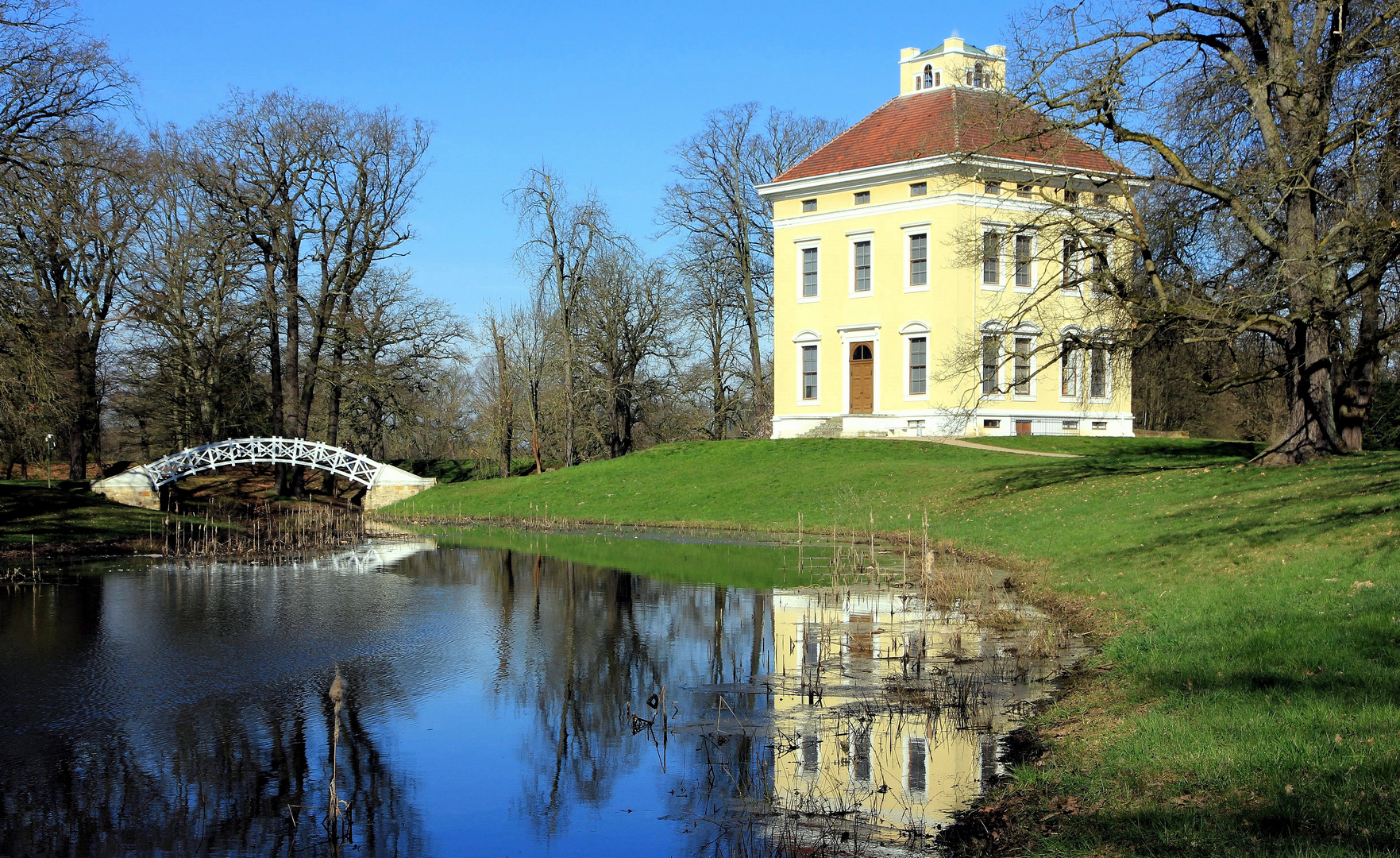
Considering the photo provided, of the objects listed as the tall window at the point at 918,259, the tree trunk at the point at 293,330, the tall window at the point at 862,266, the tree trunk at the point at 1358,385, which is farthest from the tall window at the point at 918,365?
the tree trunk at the point at 293,330

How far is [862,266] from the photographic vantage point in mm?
40875

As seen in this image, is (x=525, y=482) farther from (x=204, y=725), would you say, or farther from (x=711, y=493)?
(x=204, y=725)

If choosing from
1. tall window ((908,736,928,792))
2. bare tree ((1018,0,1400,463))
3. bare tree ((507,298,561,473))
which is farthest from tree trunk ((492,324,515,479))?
tall window ((908,736,928,792))

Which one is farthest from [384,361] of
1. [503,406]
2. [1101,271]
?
[1101,271]

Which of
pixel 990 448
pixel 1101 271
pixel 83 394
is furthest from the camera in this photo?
pixel 83 394

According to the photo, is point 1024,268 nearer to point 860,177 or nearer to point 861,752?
point 860,177

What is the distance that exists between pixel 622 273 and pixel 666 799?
149 feet

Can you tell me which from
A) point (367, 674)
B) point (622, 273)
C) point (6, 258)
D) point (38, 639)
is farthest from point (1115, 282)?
point (622, 273)

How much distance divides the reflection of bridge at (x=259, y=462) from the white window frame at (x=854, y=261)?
17816 mm

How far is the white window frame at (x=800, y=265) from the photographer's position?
41719 millimetres

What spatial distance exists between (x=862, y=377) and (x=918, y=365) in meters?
2.26

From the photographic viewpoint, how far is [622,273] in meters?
51.8

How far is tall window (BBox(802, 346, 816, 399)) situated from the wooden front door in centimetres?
170

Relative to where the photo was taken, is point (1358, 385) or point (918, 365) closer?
point (1358, 385)
